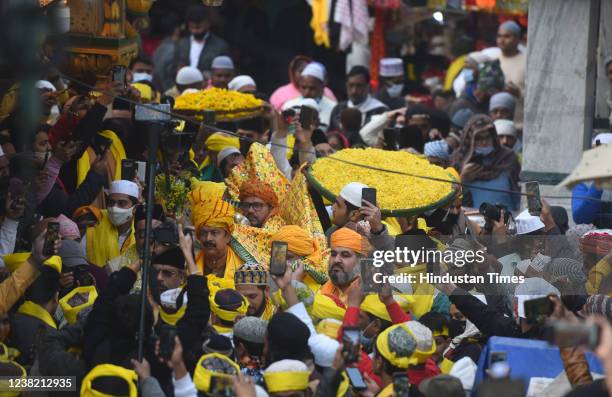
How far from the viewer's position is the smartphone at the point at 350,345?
723 centimetres

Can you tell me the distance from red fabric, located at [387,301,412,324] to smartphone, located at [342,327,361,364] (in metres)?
0.90

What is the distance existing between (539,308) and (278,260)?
164cm

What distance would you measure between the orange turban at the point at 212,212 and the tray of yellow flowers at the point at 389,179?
77cm

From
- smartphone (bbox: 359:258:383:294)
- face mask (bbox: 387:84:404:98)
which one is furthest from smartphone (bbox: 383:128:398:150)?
face mask (bbox: 387:84:404:98)

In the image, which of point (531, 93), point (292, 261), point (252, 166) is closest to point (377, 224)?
point (292, 261)

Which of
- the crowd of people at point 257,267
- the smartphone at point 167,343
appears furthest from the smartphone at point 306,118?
the smartphone at point 167,343

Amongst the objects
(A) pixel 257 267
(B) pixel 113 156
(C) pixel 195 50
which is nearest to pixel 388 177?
(A) pixel 257 267

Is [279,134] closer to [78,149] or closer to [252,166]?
[252,166]

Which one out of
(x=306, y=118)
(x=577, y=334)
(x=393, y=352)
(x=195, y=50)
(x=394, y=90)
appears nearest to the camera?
(x=577, y=334)

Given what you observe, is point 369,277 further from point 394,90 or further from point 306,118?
point 394,90

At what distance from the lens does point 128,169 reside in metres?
9.53

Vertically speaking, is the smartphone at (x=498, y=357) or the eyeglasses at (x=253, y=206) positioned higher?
the smartphone at (x=498, y=357)

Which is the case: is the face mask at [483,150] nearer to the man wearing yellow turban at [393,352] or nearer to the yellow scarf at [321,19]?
the man wearing yellow turban at [393,352]

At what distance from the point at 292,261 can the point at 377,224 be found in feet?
1.86
